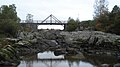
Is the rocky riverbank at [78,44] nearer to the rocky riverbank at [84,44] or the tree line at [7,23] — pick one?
the rocky riverbank at [84,44]

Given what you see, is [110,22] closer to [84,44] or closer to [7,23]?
Answer: [84,44]

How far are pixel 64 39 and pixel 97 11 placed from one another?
676 inches

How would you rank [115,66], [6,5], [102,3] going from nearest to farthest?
1. [115,66]
2. [6,5]
3. [102,3]

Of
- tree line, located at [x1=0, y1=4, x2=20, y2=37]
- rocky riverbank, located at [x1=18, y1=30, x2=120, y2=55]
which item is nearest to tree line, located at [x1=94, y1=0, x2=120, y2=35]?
rocky riverbank, located at [x1=18, y1=30, x2=120, y2=55]

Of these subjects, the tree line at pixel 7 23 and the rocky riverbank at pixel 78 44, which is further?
the tree line at pixel 7 23

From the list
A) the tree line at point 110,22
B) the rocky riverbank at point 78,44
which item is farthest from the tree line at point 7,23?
the tree line at point 110,22

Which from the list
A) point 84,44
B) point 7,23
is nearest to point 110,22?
point 84,44

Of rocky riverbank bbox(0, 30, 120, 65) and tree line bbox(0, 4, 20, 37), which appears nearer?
rocky riverbank bbox(0, 30, 120, 65)

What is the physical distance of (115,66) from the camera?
105 feet

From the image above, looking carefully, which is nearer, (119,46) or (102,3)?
(119,46)

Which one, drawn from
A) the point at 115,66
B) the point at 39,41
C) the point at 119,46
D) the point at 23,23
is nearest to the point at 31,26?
the point at 23,23

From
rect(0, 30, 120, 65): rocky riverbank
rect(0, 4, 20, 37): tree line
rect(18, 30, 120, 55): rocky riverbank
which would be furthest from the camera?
rect(0, 4, 20, 37): tree line

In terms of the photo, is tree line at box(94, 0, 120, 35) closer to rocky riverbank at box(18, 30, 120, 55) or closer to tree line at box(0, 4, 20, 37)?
rocky riverbank at box(18, 30, 120, 55)

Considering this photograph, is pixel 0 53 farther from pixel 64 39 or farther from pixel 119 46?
Result: pixel 64 39
